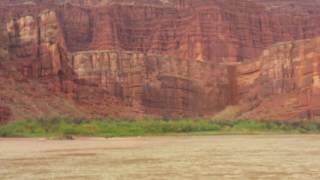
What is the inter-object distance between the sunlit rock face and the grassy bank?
2523 cm

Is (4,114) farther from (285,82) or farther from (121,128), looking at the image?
(285,82)

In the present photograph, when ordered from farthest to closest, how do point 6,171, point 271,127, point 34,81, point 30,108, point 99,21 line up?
1. point 99,21
2. point 34,81
3. point 30,108
4. point 271,127
5. point 6,171

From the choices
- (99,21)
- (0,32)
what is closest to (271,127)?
(0,32)

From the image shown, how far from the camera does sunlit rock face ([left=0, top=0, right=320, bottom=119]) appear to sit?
343 ft

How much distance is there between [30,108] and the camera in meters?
84.2

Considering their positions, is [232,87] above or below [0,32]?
below

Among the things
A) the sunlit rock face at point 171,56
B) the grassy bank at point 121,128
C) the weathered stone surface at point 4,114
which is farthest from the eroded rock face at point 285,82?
the weathered stone surface at point 4,114

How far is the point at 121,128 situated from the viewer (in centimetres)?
6900

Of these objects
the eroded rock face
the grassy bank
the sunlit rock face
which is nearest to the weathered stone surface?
the grassy bank

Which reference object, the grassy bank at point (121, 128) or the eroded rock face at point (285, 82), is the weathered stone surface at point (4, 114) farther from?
the eroded rock face at point (285, 82)

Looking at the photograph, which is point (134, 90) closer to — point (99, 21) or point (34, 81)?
point (34, 81)

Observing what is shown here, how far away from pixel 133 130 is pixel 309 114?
37902 millimetres

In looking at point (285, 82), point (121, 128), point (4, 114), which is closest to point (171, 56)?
point (285, 82)

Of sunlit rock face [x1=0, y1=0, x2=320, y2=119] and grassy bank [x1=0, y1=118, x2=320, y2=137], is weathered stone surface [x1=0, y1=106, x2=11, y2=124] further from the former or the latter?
sunlit rock face [x1=0, y1=0, x2=320, y2=119]
